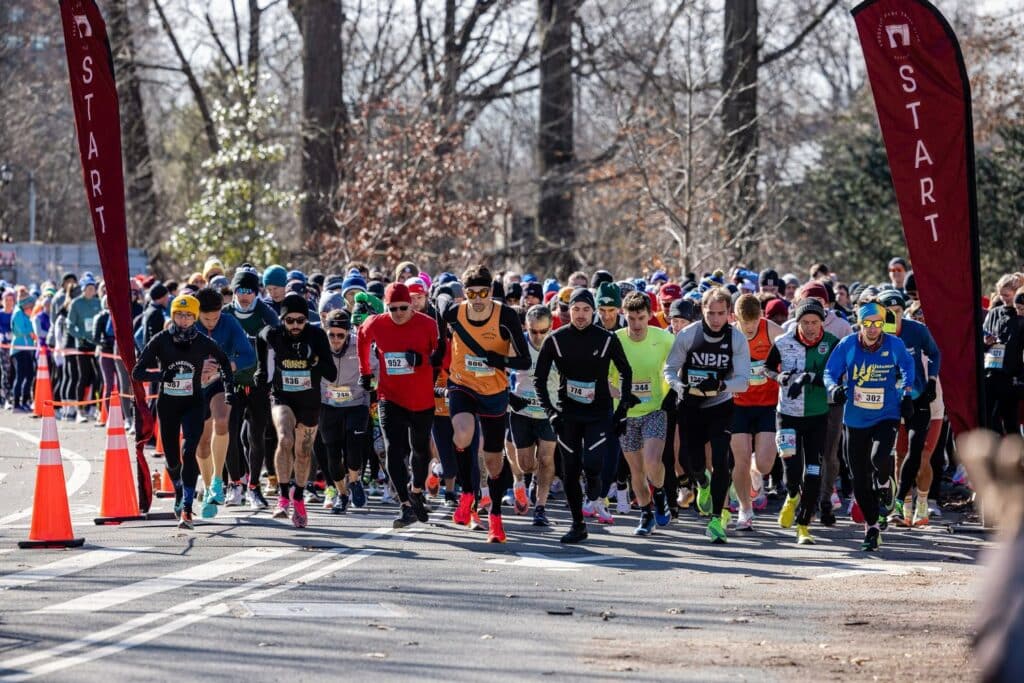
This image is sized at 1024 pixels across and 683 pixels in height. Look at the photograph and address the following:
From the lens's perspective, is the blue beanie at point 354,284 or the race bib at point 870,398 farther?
the blue beanie at point 354,284

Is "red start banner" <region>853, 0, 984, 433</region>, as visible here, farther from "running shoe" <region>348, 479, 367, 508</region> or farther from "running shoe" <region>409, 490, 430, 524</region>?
"running shoe" <region>348, 479, 367, 508</region>

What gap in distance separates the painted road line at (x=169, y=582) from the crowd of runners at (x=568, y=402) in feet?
5.80

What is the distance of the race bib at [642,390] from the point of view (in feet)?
47.1

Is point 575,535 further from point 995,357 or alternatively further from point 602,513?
point 995,357

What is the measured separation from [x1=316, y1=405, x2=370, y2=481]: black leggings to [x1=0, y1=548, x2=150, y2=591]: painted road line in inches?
125

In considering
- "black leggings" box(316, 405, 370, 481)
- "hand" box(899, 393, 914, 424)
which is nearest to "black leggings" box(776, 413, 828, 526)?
"hand" box(899, 393, 914, 424)

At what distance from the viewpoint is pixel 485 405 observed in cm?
1369

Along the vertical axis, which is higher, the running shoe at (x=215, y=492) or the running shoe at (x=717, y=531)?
the running shoe at (x=215, y=492)

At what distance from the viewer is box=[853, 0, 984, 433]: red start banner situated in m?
11.1

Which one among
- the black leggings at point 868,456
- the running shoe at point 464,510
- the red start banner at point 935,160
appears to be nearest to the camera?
the red start banner at point 935,160

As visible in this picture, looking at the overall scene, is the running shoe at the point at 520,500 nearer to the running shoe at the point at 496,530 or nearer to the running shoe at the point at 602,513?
the running shoe at the point at 602,513

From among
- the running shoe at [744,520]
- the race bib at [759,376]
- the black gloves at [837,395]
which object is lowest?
the running shoe at [744,520]

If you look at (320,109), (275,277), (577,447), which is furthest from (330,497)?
(320,109)

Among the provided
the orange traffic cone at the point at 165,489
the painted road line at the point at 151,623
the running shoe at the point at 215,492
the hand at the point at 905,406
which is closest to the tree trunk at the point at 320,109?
the orange traffic cone at the point at 165,489
